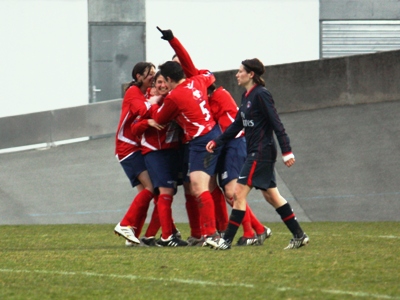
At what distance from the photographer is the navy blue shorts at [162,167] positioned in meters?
9.51

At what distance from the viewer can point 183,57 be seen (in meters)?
9.37

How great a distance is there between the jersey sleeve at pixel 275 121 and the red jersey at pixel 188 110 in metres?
0.80

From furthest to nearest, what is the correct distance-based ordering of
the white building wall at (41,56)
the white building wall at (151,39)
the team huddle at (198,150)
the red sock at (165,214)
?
the white building wall at (151,39) → the white building wall at (41,56) → the red sock at (165,214) → the team huddle at (198,150)

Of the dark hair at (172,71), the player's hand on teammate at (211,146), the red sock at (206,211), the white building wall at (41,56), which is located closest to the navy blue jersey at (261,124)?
the player's hand on teammate at (211,146)

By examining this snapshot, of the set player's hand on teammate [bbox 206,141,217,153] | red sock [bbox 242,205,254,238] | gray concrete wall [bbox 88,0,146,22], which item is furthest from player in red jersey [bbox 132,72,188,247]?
gray concrete wall [bbox 88,0,146,22]

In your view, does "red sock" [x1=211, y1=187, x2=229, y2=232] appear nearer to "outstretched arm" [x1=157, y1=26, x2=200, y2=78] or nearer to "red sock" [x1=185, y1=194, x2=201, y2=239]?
"red sock" [x1=185, y1=194, x2=201, y2=239]

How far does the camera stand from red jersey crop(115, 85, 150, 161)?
9.62 meters

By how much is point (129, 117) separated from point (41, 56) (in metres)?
11.8

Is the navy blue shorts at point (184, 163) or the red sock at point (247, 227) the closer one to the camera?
the red sock at point (247, 227)

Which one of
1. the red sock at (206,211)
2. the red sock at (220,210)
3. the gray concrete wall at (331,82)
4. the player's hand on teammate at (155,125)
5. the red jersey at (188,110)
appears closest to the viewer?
the red sock at (206,211)

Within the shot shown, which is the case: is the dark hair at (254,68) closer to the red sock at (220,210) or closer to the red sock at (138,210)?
the red sock at (220,210)

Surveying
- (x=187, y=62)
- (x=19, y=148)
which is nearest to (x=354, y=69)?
(x=19, y=148)

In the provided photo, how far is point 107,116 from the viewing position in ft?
60.8

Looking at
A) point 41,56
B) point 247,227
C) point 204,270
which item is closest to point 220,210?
point 247,227
